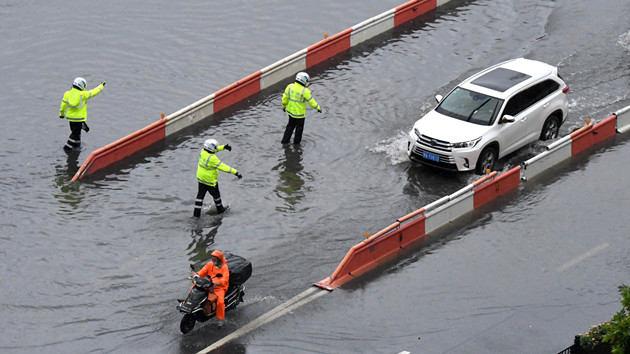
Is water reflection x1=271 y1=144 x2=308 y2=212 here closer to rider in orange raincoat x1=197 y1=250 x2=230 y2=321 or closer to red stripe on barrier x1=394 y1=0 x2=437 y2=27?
rider in orange raincoat x1=197 y1=250 x2=230 y2=321

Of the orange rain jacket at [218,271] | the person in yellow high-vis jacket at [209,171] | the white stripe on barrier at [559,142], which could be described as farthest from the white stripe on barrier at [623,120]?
the orange rain jacket at [218,271]

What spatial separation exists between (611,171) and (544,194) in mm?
1811

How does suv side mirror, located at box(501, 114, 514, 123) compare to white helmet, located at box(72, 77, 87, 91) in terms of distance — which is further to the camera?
white helmet, located at box(72, 77, 87, 91)

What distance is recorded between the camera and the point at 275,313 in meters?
17.7

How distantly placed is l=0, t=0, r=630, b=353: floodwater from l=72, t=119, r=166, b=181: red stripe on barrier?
259 millimetres

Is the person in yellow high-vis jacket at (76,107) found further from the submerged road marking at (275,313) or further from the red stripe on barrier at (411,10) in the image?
the red stripe on barrier at (411,10)

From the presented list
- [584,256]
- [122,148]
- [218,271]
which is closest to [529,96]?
[584,256]

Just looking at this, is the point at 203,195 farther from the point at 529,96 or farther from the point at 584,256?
the point at 529,96

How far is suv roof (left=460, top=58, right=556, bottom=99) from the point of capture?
2277 centimetres

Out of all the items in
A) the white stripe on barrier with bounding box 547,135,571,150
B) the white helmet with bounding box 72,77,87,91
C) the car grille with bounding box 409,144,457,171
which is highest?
the white helmet with bounding box 72,77,87,91

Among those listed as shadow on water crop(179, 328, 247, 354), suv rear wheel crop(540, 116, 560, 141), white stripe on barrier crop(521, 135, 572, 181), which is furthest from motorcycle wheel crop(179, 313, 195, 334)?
suv rear wheel crop(540, 116, 560, 141)

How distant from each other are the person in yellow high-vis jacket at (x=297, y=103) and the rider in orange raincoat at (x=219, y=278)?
6.81m

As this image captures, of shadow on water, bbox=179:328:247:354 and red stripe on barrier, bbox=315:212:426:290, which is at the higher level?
red stripe on barrier, bbox=315:212:426:290

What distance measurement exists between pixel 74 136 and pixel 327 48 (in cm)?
722
